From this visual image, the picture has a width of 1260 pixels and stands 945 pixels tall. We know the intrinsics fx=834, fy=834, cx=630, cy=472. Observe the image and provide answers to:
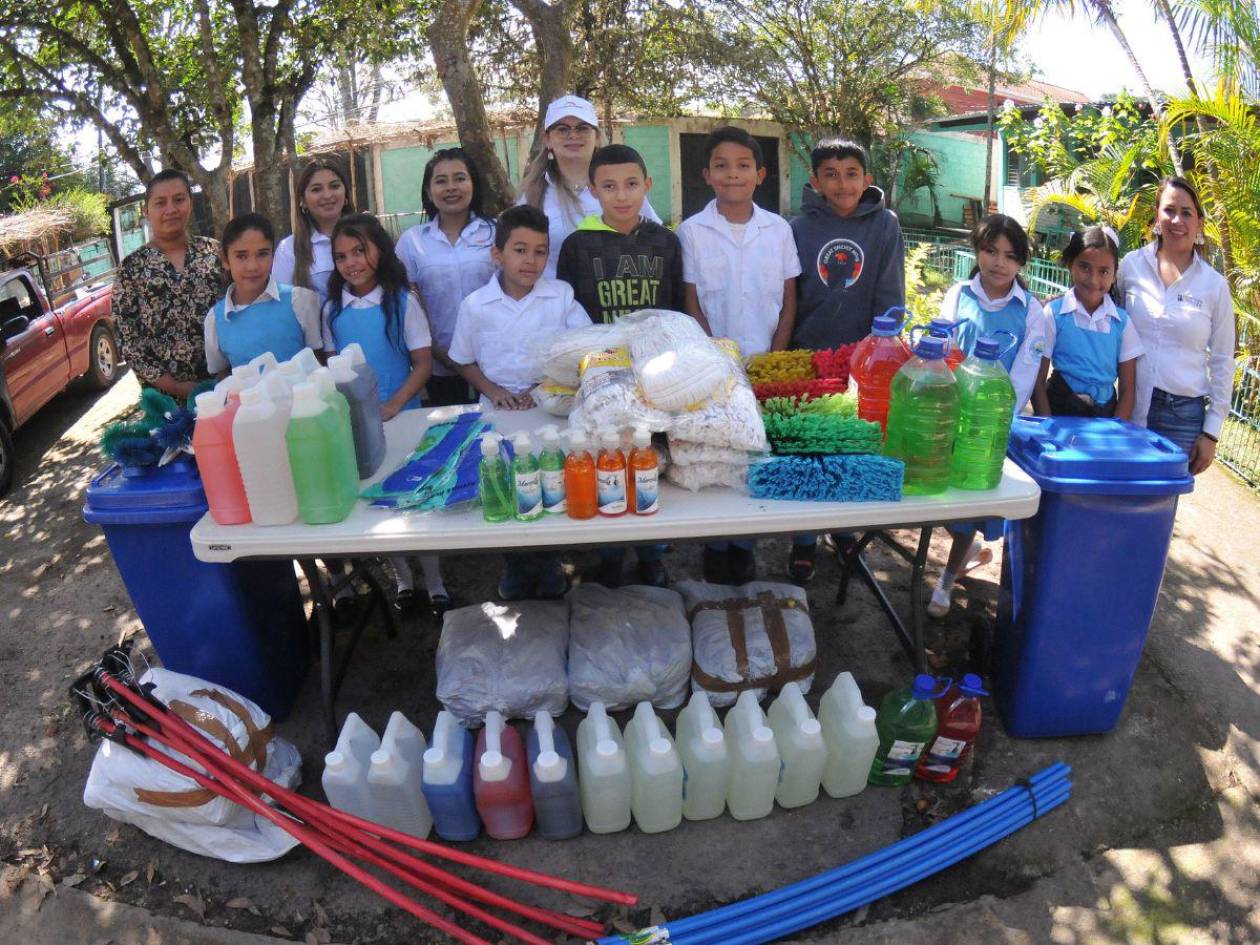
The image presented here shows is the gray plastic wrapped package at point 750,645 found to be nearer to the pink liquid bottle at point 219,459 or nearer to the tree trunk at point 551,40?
the pink liquid bottle at point 219,459

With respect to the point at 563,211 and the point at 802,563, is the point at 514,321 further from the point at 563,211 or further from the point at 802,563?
the point at 802,563

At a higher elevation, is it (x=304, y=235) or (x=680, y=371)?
(x=304, y=235)

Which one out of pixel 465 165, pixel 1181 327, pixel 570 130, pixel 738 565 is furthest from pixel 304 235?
pixel 1181 327

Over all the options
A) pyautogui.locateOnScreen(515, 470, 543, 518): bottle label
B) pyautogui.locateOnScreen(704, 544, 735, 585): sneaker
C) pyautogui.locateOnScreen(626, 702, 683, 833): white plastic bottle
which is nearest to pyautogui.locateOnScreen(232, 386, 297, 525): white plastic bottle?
pyautogui.locateOnScreen(515, 470, 543, 518): bottle label

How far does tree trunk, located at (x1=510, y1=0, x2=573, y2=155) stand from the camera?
7844mm

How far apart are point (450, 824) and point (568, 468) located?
3.97 ft

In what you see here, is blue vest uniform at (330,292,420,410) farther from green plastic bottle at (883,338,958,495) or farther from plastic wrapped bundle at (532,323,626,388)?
green plastic bottle at (883,338,958,495)

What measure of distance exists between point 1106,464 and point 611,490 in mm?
1520

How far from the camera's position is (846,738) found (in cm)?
262

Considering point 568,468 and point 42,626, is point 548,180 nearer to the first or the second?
point 568,468

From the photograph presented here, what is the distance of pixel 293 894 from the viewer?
8.29 feet

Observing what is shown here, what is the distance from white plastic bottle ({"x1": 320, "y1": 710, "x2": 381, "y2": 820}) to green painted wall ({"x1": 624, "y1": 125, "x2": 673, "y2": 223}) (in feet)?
53.2

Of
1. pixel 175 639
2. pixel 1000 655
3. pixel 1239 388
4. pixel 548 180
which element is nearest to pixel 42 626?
pixel 175 639

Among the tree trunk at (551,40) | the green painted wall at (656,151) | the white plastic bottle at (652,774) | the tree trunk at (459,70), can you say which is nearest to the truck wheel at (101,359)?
the tree trunk at (459,70)
